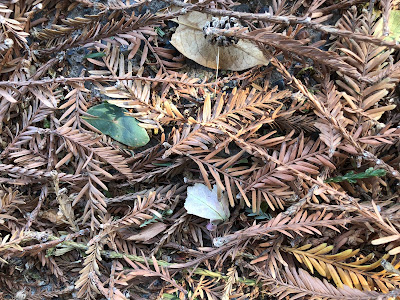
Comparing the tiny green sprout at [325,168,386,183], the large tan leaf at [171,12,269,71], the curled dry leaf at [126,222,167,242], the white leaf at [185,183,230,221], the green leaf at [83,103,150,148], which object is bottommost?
the curled dry leaf at [126,222,167,242]

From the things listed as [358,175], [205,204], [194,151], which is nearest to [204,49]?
[194,151]

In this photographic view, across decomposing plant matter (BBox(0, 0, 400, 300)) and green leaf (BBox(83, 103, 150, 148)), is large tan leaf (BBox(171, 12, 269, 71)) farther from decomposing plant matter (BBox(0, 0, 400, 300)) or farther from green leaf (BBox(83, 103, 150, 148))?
green leaf (BBox(83, 103, 150, 148))

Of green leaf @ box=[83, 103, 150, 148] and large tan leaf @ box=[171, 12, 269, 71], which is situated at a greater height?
large tan leaf @ box=[171, 12, 269, 71]

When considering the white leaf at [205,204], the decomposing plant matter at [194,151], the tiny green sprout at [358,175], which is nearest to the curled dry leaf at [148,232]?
the decomposing plant matter at [194,151]

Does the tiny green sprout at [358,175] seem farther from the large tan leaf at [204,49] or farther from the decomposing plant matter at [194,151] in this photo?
the large tan leaf at [204,49]

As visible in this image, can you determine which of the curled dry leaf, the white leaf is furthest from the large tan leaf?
the curled dry leaf

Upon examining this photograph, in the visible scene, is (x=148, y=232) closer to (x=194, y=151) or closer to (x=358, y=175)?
(x=194, y=151)
